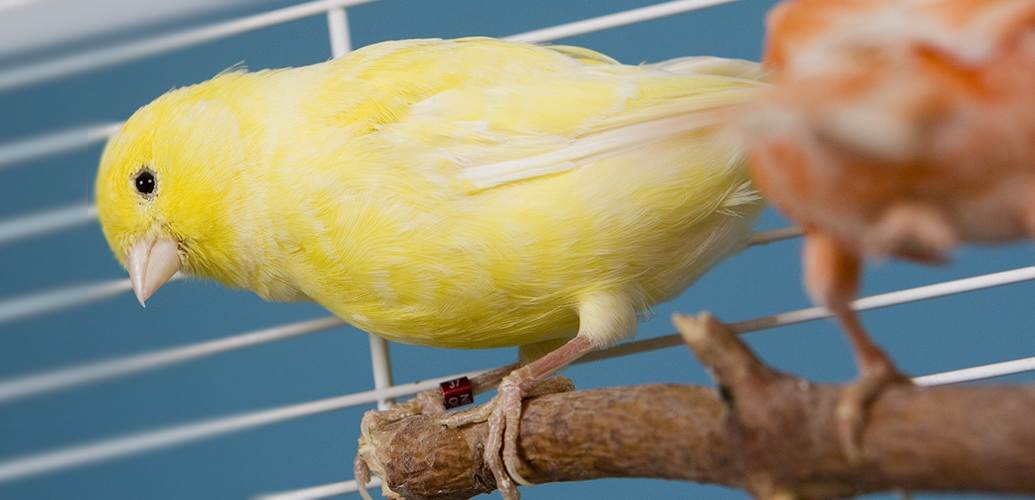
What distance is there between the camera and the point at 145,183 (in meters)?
1.01

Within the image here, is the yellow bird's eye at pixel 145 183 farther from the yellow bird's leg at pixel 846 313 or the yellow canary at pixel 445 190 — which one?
the yellow bird's leg at pixel 846 313

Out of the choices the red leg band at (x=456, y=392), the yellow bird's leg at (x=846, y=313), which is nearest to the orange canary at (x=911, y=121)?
the yellow bird's leg at (x=846, y=313)

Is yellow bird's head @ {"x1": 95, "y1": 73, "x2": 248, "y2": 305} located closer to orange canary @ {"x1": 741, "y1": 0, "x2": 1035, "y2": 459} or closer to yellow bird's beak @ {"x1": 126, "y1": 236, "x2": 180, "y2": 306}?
yellow bird's beak @ {"x1": 126, "y1": 236, "x2": 180, "y2": 306}

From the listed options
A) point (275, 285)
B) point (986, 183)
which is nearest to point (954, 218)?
point (986, 183)

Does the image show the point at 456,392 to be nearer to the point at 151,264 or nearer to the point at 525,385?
the point at 525,385

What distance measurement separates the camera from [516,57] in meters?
0.98

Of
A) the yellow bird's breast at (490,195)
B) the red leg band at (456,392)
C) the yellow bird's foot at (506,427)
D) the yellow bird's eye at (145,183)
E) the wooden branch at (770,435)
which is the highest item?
the yellow bird's eye at (145,183)

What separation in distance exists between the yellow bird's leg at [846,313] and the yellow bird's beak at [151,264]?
588mm

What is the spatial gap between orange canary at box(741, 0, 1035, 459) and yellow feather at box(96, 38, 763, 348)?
0.97 feet

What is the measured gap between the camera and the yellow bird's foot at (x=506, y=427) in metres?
0.84

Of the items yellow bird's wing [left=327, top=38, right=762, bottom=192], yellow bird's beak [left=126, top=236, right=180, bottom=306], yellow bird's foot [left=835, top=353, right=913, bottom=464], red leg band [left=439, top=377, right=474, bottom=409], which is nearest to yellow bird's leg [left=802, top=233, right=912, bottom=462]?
yellow bird's foot [left=835, top=353, right=913, bottom=464]

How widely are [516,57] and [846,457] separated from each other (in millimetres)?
503

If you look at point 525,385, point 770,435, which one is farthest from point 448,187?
point 770,435

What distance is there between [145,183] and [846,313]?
2.07 feet
